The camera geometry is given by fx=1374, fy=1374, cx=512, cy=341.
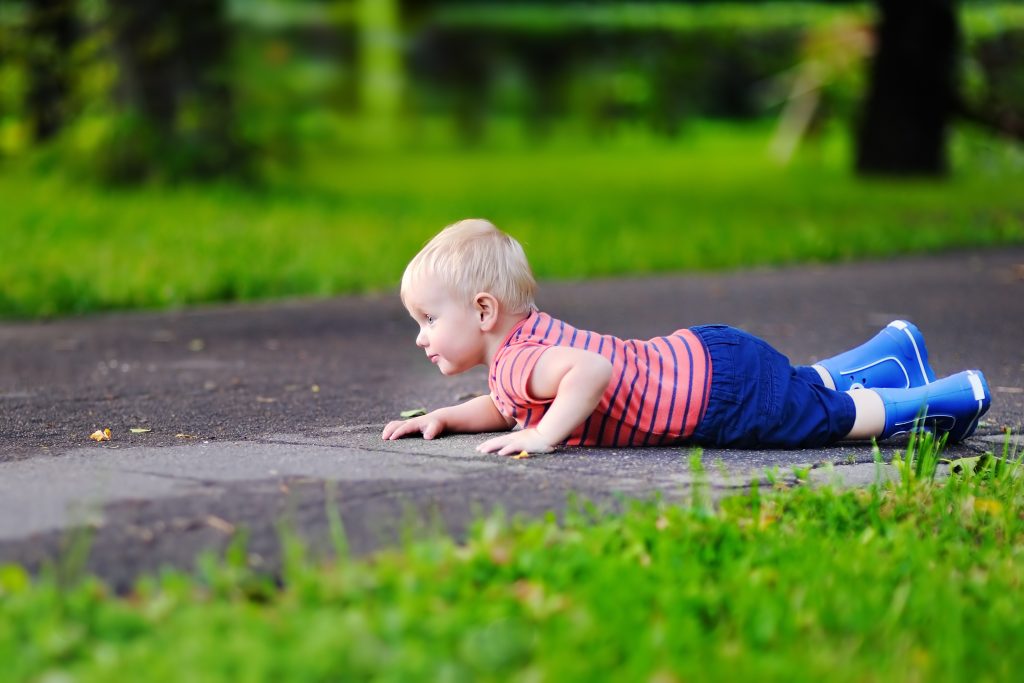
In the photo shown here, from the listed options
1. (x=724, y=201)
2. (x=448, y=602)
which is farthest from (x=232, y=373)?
(x=724, y=201)

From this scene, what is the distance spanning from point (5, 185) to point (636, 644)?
10.1m

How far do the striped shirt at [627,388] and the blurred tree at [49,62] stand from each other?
9426mm

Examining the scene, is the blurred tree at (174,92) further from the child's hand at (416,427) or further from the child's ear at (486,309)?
the child's ear at (486,309)

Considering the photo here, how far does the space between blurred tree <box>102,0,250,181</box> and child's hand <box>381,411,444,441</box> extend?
766 cm

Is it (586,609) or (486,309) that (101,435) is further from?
(586,609)

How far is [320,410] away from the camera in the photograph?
416 centimetres

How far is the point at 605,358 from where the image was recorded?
338cm

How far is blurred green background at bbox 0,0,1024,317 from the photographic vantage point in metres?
7.95

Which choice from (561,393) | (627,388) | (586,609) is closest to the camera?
(586,609)

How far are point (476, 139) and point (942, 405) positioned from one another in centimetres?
1855

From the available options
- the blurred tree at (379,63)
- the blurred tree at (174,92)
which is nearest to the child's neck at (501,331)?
the blurred tree at (174,92)

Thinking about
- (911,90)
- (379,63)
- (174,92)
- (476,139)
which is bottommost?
(476,139)

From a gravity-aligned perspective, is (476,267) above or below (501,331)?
above

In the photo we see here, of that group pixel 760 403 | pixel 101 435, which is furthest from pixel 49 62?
pixel 760 403
